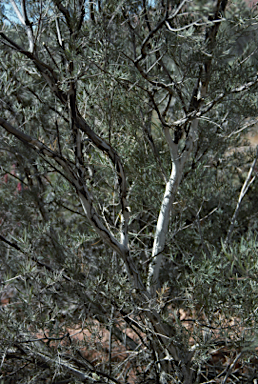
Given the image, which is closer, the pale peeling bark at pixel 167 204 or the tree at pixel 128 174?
the tree at pixel 128 174

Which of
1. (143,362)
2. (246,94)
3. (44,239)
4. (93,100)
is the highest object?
(93,100)

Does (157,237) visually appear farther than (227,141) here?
No

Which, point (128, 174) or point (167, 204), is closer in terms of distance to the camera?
point (167, 204)

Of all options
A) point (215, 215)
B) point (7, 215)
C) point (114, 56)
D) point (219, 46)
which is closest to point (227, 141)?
point (215, 215)

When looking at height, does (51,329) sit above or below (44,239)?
below

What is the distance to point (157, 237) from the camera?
Result: 2.19 m

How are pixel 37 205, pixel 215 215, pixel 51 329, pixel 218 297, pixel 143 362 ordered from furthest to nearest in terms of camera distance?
pixel 215 215
pixel 37 205
pixel 143 362
pixel 51 329
pixel 218 297

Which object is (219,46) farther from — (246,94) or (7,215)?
(7,215)

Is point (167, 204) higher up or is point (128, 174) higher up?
point (128, 174)

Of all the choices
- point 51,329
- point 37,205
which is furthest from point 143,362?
point 37,205

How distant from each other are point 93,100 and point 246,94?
1112 millimetres

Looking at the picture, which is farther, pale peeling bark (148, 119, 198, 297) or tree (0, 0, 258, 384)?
pale peeling bark (148, 119, 198, 297)

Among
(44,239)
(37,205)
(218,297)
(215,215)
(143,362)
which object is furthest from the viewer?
(215,215)

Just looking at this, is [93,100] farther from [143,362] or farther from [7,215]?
[143,362]
